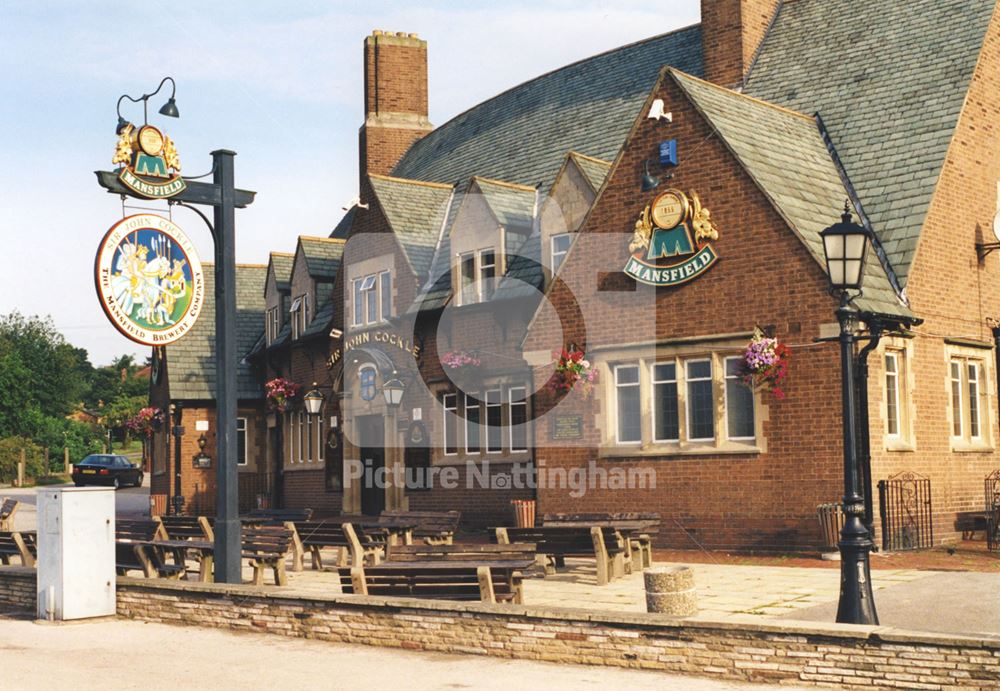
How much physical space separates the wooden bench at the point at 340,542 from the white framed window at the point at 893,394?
27.0 feet

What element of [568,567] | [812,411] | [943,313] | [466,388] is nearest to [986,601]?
[812,411]

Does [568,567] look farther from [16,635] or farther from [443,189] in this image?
[443,189]

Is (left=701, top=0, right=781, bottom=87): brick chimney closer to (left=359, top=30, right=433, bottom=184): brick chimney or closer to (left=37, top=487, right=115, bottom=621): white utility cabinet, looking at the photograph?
(left=359, top=30, right=433, bottom=184): brick chimney

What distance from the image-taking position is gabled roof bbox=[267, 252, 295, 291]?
35125mm

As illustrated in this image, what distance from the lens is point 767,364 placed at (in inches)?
719

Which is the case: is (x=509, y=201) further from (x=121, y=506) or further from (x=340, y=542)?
(x=121, y=506)

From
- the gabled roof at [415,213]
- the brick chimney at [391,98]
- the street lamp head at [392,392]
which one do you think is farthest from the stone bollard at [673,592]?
the brick chimney at [391,98]

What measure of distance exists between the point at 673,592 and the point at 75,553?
22.9 feet

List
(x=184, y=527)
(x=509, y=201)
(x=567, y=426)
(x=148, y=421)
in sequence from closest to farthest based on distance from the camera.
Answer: (x=184, y=527) → (x=567, y=426) → (x=509, y=201) → (x=148, y=421)

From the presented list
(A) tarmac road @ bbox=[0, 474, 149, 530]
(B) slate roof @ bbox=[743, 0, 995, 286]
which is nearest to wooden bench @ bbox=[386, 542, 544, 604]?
(B) slate roof @ bbox=[743, 0, 995, 286]

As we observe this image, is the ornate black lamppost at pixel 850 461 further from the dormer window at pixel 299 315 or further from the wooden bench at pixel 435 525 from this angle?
the dormer window at pixel 299 315

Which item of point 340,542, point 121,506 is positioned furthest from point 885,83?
point 121,506

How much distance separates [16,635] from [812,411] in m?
11.5

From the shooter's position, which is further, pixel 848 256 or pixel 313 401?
pixel 313 401
